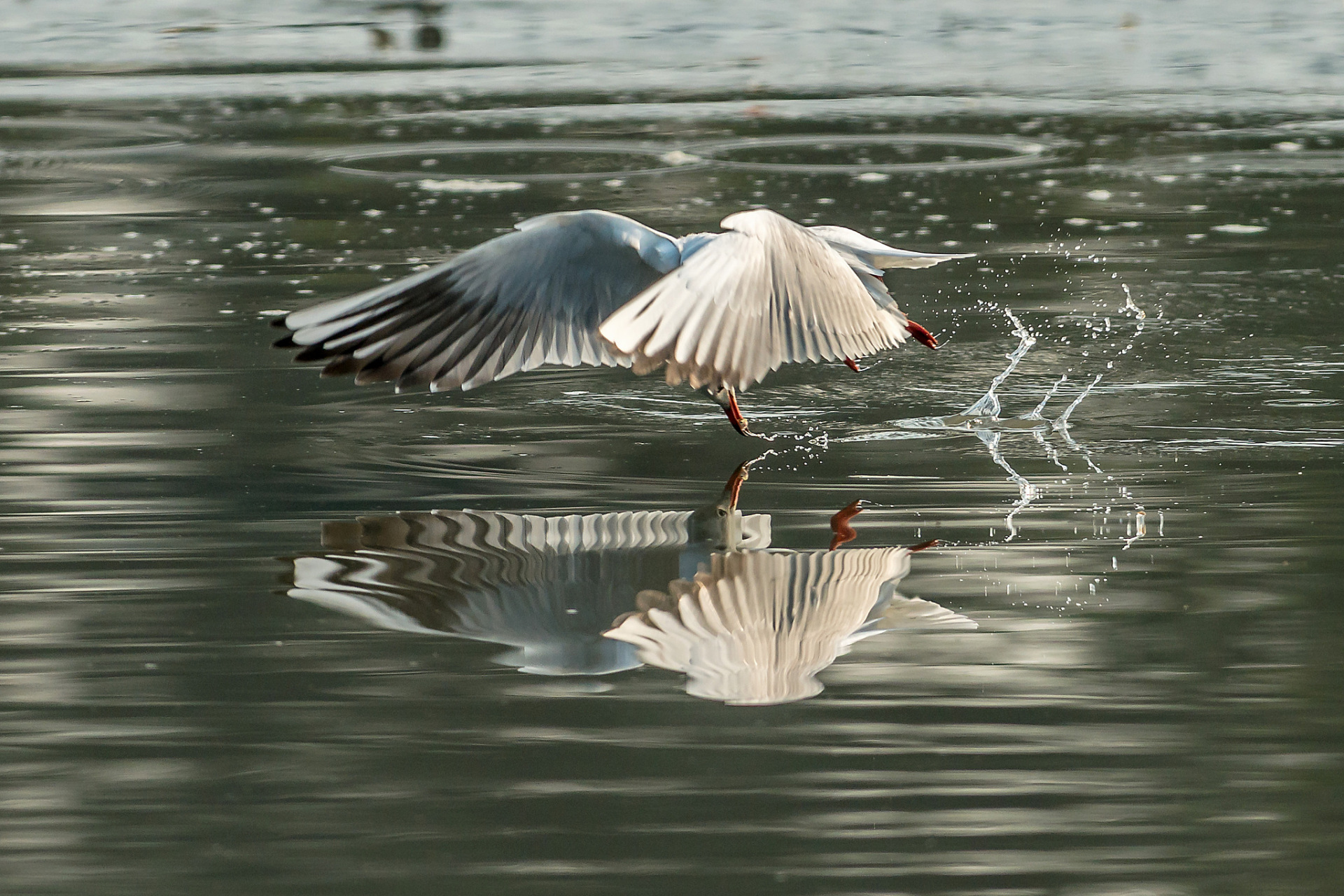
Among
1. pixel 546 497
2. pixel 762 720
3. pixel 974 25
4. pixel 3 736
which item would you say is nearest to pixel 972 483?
pixel 546 497

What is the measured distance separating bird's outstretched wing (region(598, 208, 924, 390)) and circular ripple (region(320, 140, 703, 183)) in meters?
6.42

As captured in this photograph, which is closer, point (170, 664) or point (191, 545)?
point (170, 664)

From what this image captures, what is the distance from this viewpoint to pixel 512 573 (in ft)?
18.4

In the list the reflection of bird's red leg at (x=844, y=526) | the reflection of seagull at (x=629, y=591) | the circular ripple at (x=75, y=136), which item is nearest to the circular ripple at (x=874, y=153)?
the circular ripple at (x=75, y=136)

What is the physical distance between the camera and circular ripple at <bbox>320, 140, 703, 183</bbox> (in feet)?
41.9

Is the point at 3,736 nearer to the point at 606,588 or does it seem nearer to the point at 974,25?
the point at 606,588

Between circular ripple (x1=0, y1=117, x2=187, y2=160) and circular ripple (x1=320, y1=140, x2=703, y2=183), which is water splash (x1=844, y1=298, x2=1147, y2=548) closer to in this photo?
circular ripple (x1=320, y1=140, x2=703, y2=183)

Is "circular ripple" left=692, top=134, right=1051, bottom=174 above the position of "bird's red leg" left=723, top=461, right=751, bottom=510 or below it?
above

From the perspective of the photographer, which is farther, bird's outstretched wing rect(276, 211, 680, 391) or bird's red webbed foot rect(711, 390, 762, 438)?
bird's red webbed foot rect(711, 390, 762, 438)

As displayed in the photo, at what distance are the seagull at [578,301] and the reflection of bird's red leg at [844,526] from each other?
0.48 meters

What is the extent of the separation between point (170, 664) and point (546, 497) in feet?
5.53

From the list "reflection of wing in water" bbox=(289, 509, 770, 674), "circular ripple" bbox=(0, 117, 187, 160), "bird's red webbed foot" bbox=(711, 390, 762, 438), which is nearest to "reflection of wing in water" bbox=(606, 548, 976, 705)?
"reflection of wing in water" bbox=(289, 509, 770, 674)

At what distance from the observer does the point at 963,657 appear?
16.1 feet

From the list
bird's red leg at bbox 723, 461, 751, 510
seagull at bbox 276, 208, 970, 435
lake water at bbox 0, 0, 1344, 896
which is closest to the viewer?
lake water at bbox 0, 0, 1344, 896
